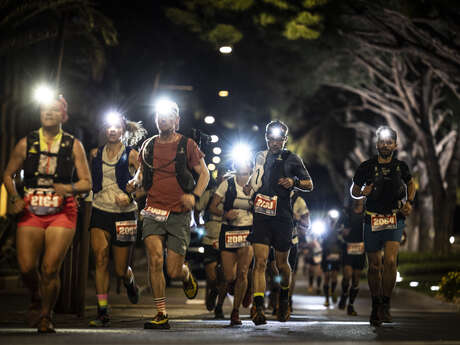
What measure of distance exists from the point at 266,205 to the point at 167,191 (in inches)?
65.3

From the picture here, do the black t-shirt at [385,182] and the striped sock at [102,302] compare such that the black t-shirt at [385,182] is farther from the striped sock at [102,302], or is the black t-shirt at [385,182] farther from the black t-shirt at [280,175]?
the striped sock at [102,302]

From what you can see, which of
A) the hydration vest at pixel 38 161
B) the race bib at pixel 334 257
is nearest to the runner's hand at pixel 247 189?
the hydration vest at pixel 38 161

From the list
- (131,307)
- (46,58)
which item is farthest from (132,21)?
(131,307)

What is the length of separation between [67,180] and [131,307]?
6.77 m

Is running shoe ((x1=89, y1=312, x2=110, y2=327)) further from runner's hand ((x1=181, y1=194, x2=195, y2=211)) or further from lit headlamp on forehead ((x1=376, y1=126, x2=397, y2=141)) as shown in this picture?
lit headlamp on forehead ((x1=376, y1=126, x2=397, y2=141))

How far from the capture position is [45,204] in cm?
840

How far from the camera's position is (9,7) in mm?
19484

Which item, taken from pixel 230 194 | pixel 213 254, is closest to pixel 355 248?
pixel 213 254

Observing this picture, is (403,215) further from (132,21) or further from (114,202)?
(132,21)

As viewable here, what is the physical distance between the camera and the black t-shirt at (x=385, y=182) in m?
10.9

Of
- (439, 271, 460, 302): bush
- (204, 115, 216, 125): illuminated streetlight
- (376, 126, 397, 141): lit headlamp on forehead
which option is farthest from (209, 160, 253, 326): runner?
(204, 115, 216, 125): illuminated streetlight

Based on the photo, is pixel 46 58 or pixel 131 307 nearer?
pixel 131 307

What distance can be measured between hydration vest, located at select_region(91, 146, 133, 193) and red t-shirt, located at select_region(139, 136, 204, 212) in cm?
49

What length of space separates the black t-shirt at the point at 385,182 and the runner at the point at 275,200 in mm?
731
